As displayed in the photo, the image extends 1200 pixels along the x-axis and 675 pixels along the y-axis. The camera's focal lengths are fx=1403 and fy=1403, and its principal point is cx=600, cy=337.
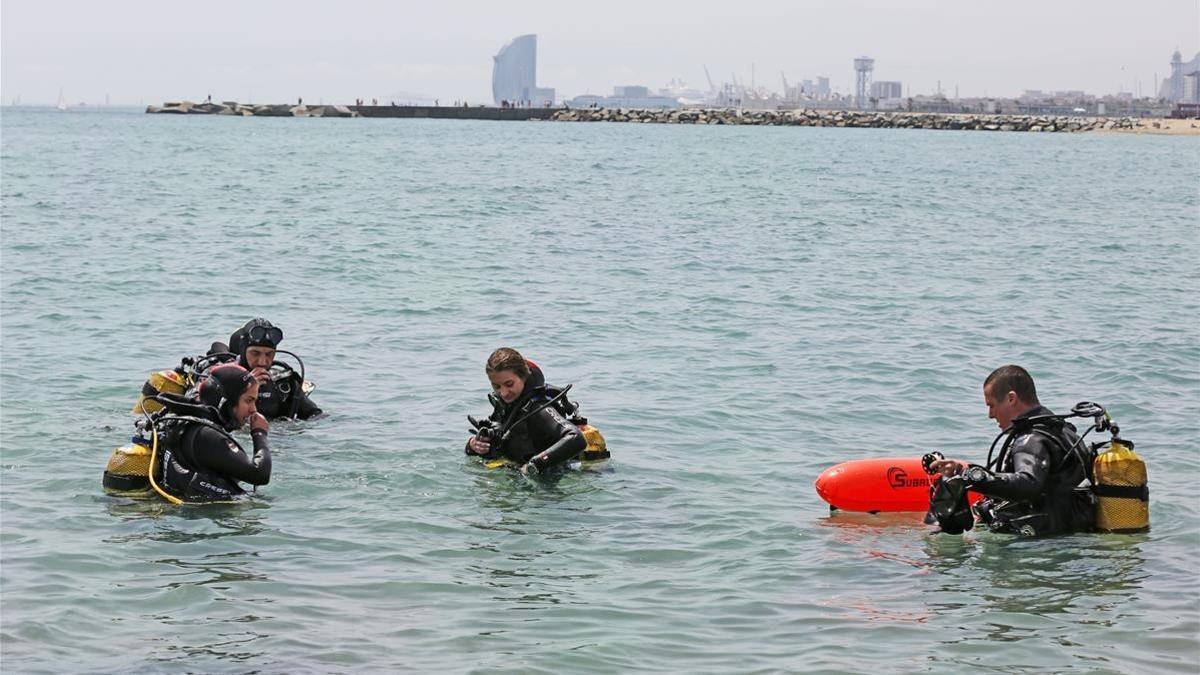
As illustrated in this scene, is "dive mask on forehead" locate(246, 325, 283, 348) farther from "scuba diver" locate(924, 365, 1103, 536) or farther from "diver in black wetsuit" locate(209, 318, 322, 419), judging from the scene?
"scuba diver" locate(924, 365, 1103, 536)

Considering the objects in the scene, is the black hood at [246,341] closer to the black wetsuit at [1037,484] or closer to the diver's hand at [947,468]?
the diver's hand at [947,468]

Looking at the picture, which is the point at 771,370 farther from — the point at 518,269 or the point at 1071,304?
the point at 518,269

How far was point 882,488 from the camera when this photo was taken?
32.3 feet

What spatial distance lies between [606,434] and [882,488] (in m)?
3.79

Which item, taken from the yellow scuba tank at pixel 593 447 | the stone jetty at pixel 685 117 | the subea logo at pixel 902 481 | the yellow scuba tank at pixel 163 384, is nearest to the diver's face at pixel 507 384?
the yellow scuba tank at pixel 593 447

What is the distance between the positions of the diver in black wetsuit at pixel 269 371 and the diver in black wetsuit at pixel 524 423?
6.66 feet

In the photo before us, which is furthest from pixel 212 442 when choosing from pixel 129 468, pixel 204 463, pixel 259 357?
pixel 259 357

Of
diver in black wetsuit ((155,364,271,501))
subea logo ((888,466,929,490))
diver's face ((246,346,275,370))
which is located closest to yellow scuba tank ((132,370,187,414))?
diver's face ((246,346,275,370))

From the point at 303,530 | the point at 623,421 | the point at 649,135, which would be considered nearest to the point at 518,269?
the point at 623,421

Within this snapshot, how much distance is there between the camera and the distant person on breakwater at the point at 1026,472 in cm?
855

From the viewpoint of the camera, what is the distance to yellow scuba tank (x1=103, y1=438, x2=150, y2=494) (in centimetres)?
957

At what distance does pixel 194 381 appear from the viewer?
11.9 meters

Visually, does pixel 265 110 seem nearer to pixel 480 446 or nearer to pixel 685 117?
pixel 685 117

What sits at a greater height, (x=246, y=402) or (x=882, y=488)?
(x=246, y=402)
